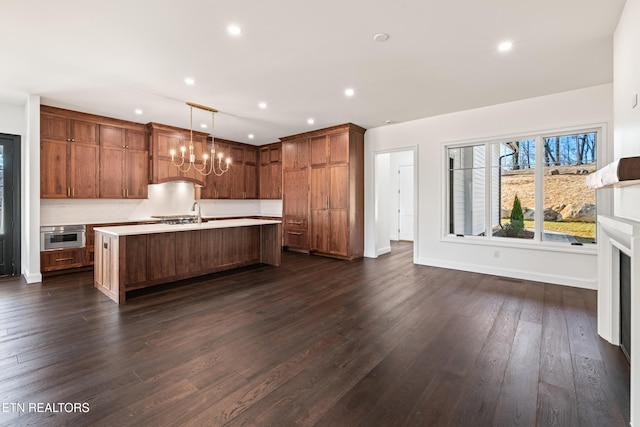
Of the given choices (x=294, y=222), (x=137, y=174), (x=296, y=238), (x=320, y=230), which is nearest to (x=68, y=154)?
(x=137, y=174)

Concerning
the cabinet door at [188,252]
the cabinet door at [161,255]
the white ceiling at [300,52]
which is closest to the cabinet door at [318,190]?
the white ceiling at [300,52]

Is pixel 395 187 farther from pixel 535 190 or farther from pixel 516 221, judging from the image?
pixel 535 190

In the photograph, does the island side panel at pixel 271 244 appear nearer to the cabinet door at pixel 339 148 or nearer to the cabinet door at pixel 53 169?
the cabinet door at pixel 339 148

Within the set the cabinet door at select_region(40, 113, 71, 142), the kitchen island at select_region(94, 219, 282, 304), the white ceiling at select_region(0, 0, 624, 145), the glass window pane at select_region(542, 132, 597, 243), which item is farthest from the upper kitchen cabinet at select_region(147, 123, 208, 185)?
the glass window pane at select_region(542, 132, 597, 243)

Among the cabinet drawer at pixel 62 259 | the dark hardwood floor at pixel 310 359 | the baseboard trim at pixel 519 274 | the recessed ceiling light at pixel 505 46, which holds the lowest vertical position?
the dark hardwood floor at pixel 310 359

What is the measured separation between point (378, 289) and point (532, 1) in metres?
3.42

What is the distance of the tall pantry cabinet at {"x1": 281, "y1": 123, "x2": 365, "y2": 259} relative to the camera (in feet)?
20.3

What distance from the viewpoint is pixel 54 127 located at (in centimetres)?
506

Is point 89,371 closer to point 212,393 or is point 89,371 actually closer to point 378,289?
point 212,393

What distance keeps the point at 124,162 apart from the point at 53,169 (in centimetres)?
110

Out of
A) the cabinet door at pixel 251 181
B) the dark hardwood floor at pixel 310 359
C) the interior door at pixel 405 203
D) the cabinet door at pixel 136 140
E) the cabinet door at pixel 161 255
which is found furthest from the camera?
the interior door at pixel 405 203

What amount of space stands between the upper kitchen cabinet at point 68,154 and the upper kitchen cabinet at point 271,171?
3924 mm

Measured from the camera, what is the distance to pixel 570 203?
436cm

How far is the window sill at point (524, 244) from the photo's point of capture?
4.20 meters
